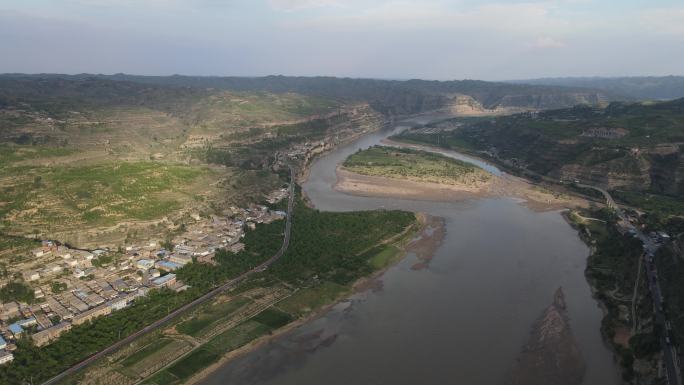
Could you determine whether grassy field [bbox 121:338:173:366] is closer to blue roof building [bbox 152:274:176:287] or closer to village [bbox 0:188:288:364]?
village [bbox 0:188:288:364]

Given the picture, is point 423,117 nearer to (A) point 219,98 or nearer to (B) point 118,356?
(A) point 219,98

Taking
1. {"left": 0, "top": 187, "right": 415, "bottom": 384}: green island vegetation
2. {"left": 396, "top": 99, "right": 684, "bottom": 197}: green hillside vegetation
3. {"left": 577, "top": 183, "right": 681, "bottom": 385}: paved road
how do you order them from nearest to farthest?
{"left": 577, "top": 183, "right": 681, "bottom": 385}: paved road
{"left": 0, "top": 187, "right": 415, "bottom": 384}: green island vegetation
{"left": 396, "top": 99, "right": 684, "bottom": 197}: green hillside vegetation

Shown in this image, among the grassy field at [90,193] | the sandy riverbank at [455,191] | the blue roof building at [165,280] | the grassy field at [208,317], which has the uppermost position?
→ the grassy field at [90,193]

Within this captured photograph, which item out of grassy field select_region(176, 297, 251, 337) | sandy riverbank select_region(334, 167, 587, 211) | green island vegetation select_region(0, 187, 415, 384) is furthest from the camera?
sandy riverbank select_region(334, 167, 587, 211)

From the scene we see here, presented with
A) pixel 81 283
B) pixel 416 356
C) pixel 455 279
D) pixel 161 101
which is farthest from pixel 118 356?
pixel 161 101

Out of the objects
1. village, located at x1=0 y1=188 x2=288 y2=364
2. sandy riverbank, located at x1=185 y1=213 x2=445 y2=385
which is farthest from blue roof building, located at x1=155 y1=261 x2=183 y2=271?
sandy riverbank, located at x1=185 y1=213 x2=445 y2=385

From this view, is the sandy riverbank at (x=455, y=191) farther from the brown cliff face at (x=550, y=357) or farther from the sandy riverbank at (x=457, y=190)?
the brown cliff face at (x=550, y=357)

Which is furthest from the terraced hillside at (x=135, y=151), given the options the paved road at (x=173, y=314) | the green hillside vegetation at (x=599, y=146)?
the green hillside vegetation at (x=599, y=146)
